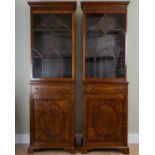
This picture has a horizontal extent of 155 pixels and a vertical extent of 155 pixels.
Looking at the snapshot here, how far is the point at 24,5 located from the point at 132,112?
2323 millimetres

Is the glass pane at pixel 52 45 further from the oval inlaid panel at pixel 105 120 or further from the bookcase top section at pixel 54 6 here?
the oval inlaid panel at pixel 105 120

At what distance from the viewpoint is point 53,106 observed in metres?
3.35

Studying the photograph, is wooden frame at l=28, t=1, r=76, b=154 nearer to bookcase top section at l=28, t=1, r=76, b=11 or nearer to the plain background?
bookcase top section at l=28, t=1, r=76, b=11

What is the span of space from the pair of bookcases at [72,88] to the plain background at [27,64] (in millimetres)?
413

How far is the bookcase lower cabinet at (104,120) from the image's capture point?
3.34 metres

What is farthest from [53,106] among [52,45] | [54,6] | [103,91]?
[54,6]

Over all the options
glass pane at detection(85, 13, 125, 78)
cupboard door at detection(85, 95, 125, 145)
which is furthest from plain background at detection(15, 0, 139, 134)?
cupboard door at detection(85, 95, 125, 145)

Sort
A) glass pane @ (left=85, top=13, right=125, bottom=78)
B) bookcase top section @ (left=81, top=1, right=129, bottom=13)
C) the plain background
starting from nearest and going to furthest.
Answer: bookcase top section @ (left=81, top=1, right=129, bottom=13) < glass pane @ (left=85, top=13, right=125, bottom=78) < the plain background

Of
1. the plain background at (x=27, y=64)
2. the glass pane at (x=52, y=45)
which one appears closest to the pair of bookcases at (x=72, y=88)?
the glass pane at (x=52, y=45)

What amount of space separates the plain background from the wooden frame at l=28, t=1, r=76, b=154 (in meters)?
0.48

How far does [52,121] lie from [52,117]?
5 centimetres

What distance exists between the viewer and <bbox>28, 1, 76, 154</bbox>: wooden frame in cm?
333
